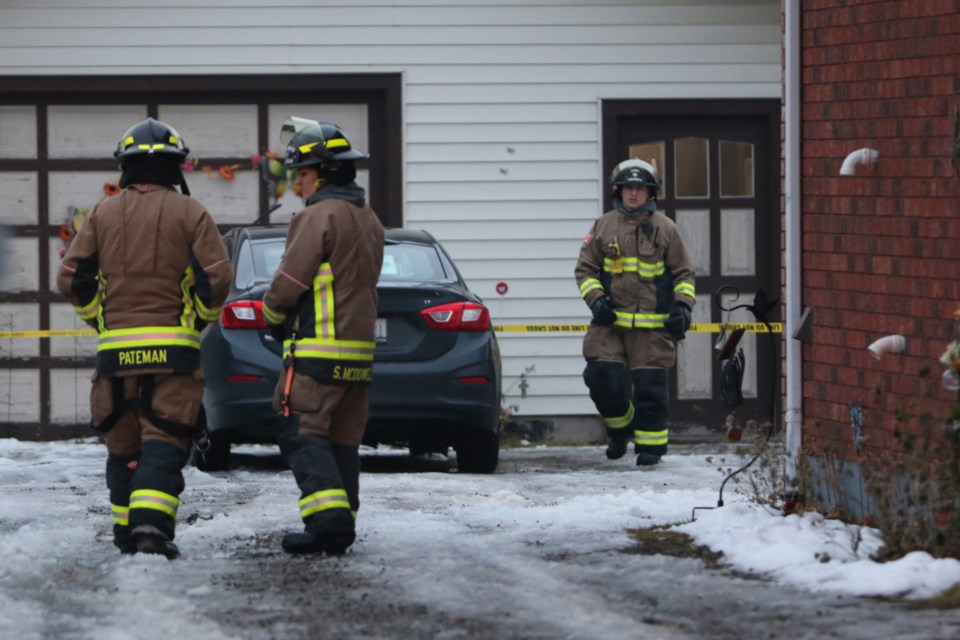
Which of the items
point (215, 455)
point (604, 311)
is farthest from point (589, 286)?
point (215, 455)

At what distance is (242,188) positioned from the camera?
568 inches

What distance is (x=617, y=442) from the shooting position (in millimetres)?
12078

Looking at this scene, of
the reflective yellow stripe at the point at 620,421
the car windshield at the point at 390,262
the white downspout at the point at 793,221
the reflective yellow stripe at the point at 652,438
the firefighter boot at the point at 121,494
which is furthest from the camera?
the reflective yellow stripe at the point at 620,421

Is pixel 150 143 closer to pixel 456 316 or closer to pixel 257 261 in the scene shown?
pixel 456 316

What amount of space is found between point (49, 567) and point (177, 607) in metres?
1.12

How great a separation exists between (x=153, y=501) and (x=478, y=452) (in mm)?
3828

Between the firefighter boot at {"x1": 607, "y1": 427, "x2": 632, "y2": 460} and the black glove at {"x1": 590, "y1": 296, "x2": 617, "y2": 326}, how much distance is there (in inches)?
29.2

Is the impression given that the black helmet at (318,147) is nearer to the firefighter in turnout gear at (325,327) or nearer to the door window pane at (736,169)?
the firefighter in turnout gear at (325,327)

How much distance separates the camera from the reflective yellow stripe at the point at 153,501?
7.36m

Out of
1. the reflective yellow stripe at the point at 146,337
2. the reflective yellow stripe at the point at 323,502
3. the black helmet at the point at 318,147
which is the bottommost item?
the reflective yellow stripe at the point at 323,502

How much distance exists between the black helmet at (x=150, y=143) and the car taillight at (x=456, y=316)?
298cm

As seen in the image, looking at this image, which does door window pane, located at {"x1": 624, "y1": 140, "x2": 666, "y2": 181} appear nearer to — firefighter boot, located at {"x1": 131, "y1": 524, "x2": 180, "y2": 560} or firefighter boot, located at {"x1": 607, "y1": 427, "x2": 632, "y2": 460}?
firefighter boot, located at {"x1": 607, "y1": 427, "x2": 632, "y2": 460}

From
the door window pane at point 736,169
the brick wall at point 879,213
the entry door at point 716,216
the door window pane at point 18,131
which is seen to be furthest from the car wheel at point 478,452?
the door window pane at point 18,131

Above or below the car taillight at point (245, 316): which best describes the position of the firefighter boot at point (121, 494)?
below
